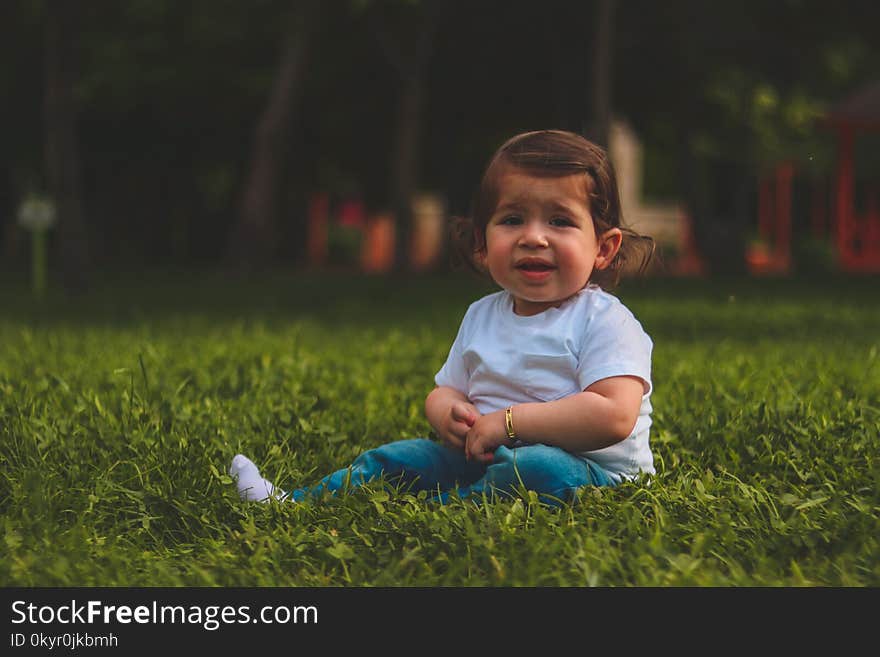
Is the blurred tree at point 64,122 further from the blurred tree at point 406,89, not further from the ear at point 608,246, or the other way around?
the ear at point 608,246

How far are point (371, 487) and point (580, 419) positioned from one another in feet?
2.00

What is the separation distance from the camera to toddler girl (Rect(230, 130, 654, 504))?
355 centimetres

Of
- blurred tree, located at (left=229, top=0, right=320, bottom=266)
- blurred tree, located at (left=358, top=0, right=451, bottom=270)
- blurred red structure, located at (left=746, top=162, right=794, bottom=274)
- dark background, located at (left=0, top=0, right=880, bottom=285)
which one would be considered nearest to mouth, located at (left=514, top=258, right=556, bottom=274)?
dark background, located at (left=0, top=0, right=880, bottom=285)

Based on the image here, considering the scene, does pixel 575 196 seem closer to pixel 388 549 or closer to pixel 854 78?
pixel 388 549

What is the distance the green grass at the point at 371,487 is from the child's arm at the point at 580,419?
158 millimetres

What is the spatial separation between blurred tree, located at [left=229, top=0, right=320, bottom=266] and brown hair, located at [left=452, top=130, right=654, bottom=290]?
14922mm

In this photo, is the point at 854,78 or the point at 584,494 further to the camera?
the point at 854,78

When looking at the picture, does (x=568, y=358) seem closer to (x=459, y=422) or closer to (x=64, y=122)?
(x=459, y=422)

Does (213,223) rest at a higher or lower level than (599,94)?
lower

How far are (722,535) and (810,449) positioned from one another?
1.10m

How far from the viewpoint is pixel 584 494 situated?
3.51 metres

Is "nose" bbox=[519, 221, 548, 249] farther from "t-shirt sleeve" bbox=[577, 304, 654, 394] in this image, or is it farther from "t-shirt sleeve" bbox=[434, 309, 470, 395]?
"t-shirt sleeve" bbox=[434, 309, 470, 395]
